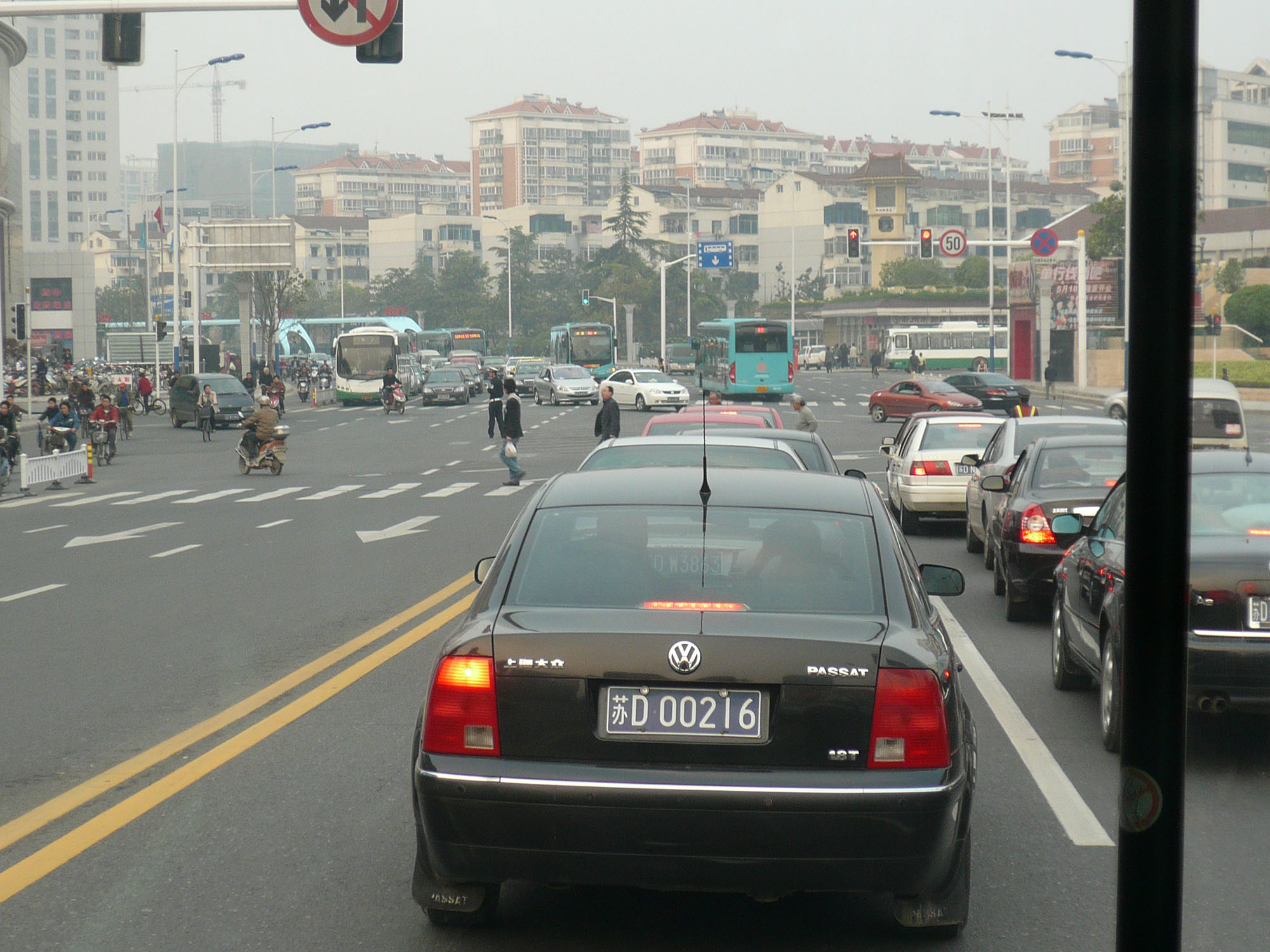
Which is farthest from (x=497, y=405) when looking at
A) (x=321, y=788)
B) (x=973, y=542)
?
(x=321, y=788)

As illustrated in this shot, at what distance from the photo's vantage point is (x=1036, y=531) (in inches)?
448

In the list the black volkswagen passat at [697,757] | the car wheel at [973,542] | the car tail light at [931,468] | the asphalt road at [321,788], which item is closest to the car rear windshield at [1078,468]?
the asphalt road at [321,788]

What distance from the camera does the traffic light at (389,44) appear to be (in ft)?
51.5

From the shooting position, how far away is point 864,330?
12556 centimetres

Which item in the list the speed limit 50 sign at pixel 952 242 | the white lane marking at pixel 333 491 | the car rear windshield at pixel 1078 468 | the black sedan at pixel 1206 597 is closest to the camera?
the black sedan at pixel 1206 597

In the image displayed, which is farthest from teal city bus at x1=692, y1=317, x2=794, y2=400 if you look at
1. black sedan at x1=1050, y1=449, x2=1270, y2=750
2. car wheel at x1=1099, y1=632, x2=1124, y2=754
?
car wheel at x1=1099, y1=632, x2=1124, y2=754

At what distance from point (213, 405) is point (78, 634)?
38.7 meters

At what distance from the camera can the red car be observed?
1895 inches

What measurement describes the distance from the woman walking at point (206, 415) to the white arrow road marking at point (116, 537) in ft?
82.9

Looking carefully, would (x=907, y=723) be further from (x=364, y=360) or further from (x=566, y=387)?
(x=364, y=360)

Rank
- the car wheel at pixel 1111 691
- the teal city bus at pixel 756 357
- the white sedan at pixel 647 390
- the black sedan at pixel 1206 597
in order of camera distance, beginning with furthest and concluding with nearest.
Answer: the teal city bus at pixel 756 357 < the white sedan at pixel 647 390 < the car wheel at pixel 1111 691 < the black sedan at pixel 1206 597

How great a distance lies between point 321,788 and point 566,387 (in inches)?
2226

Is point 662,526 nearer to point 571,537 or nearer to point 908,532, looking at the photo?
point 571,537

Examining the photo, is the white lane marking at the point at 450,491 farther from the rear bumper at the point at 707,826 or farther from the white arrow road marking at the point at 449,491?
the rear bumper at the point at 707,826
